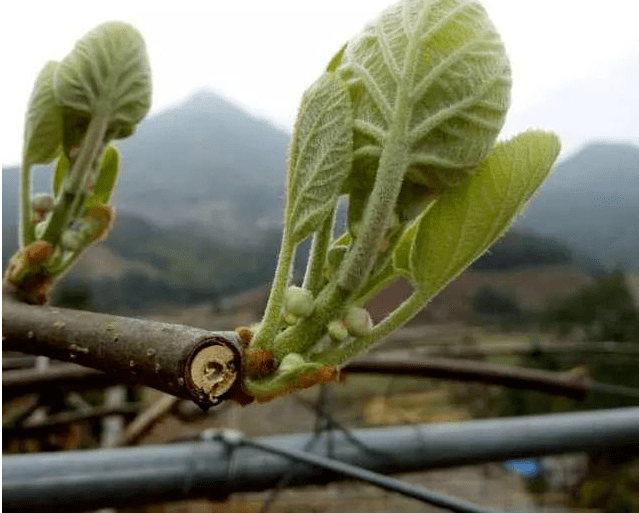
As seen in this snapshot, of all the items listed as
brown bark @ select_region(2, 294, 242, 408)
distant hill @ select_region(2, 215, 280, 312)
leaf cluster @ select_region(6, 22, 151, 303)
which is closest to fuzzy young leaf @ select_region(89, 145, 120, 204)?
leaf cluster @ select_region(6, 22, 151, 303)

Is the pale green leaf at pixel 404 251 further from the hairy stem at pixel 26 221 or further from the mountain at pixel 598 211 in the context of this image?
the mountain at pixel 598 211

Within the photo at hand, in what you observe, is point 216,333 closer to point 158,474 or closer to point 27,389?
point 158,474

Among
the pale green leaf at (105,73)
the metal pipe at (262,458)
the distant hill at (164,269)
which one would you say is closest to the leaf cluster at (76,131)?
the pale green leaf at (105,73)

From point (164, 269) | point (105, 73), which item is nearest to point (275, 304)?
point (105, 73)

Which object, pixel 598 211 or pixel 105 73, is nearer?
pixel 105 73

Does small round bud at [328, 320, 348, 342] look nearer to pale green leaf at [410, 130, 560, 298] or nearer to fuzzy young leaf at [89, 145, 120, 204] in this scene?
pale green leaf at [410, 130, 560, 298]

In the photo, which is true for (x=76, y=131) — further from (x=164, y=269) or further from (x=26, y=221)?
(x=164, y=269)
